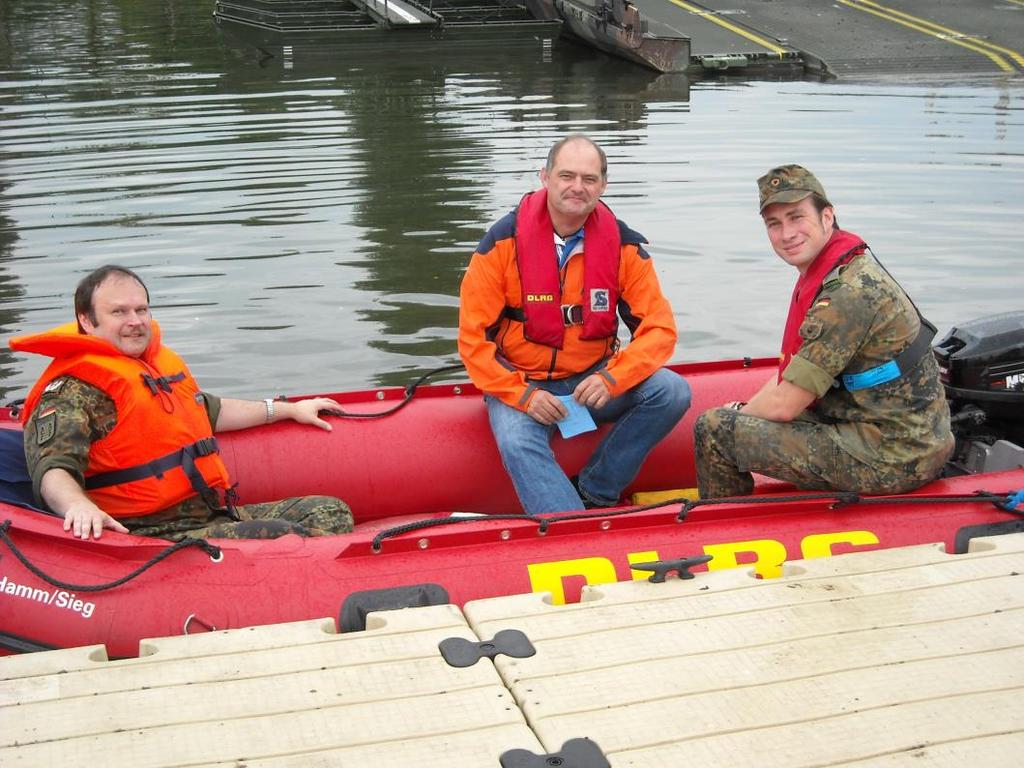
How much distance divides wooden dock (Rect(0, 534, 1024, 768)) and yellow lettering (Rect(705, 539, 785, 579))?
0.88 ft

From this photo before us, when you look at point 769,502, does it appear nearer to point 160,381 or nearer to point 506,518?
point 506,518

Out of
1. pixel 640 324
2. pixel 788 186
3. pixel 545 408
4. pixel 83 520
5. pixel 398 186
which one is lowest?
pixel 83 520

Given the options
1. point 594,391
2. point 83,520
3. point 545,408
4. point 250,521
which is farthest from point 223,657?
point 594,391

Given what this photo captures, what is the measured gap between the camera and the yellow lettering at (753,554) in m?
3.58

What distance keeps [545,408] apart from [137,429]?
1.33 m

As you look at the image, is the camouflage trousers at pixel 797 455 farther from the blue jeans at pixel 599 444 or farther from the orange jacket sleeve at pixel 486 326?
the orange jacket sleeve at pixel 486 326

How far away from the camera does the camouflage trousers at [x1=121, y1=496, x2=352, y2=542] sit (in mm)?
3711

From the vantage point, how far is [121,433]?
3594 millimetres

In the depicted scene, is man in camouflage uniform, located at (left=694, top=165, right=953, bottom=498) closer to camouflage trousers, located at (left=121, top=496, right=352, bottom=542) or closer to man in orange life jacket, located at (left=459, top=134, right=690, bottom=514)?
man in orange life jacket, located at (left=459, top=134, right=690, bottom=514)

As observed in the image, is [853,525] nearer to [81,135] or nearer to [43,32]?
[81,135]

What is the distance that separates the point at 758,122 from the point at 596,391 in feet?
28.9


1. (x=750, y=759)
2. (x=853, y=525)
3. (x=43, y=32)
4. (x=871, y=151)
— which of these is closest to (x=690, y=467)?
(x=853, y=525)

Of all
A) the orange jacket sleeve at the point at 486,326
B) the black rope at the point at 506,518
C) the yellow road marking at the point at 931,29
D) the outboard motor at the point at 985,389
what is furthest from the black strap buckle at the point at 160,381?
the yellow road marking at the point at 931,29

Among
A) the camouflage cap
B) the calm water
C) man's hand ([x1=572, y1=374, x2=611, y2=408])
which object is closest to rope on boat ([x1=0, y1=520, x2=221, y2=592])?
man's hand ([x1=572, y1=374, x2=611, y2=408])
